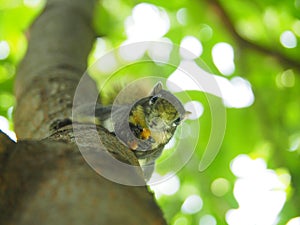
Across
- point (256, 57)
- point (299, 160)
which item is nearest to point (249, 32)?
point (256, 57)

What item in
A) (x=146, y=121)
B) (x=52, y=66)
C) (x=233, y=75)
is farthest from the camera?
(x=233, y=75)

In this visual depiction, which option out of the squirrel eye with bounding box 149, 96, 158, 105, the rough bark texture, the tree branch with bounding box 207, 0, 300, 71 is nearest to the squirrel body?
the squirrel eye with bounding box 149, 96, 158, 105

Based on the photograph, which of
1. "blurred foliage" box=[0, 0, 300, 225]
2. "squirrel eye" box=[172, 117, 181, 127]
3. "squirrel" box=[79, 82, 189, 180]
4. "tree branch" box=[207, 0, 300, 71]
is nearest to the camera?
"squirrel" box=[79, 82, 189, 180]

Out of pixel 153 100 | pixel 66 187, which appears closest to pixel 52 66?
pixel 153 100

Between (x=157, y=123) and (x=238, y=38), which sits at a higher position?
(x=238, y=38)

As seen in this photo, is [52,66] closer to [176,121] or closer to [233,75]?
[176,121]

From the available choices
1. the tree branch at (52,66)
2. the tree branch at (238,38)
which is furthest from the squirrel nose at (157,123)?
the tree branch at (238,38)

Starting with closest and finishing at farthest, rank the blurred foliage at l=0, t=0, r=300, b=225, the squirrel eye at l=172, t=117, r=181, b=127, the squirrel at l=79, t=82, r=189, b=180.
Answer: the squirrel at l=79, t=82, r=189, b=180 → the squirrel eye at l=172, t=117, r=181, b=127 → the blurred foliage at l=0, t=0, r=300, b=225

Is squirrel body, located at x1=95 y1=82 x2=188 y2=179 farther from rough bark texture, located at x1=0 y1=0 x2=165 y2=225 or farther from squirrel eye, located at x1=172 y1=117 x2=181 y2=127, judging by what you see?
rough bark texture, located at x1=0 y1=0 x2=165 y2=225
